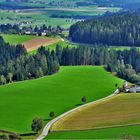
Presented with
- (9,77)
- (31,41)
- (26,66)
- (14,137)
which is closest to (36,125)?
(14,137)

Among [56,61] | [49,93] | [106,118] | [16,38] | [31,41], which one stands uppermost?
[106,118]

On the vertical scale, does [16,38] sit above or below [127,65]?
below

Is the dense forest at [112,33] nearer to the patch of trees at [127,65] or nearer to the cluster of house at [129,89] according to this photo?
the patch of trees at [127,65]

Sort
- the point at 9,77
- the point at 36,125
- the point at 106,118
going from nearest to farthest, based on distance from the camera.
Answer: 1. the point at 36,125
2. the point at 106,118
3. the point at 9,77

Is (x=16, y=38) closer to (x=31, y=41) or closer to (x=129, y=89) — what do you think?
(x=31, y=41)

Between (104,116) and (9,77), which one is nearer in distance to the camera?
(104,116)

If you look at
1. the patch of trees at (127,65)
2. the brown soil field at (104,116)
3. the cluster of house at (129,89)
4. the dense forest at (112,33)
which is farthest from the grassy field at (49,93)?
the dense forest at (112,33)
